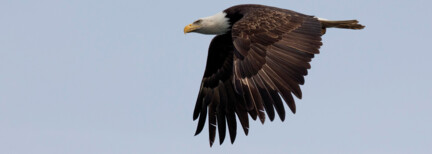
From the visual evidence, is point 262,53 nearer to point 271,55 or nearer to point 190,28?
point 271,55

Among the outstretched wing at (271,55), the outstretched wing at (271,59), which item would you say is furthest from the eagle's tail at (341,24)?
the outstretched wing at (271,59)

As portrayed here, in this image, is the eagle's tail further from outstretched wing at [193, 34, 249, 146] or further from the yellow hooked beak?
the yellow hooked beak

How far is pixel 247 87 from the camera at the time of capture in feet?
37.7

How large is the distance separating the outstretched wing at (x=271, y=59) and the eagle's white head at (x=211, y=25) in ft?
5.13

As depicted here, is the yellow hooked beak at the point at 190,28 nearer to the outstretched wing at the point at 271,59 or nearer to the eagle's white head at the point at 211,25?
the eagle's white head at the point at 211,25

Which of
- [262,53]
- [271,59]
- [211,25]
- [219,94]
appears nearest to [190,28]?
[211,25]

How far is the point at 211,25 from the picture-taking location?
1413 centimetres

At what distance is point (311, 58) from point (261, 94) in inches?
35.8

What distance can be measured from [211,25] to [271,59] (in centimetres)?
270

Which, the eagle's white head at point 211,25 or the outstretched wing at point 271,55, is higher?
the eagle's white head at point 211,25

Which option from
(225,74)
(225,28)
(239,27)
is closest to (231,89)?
(225,74)

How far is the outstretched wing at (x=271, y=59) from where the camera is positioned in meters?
11.4

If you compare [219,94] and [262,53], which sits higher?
[262,53]

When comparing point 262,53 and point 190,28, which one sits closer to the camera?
point 262,53
